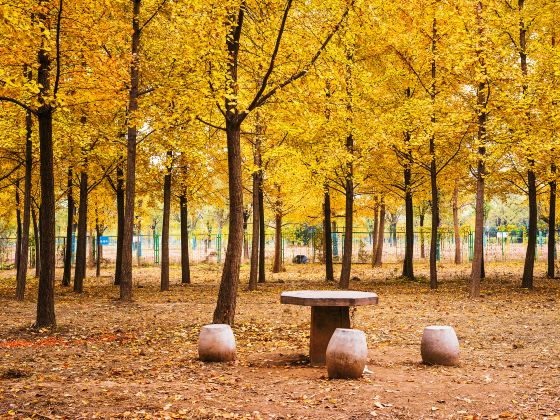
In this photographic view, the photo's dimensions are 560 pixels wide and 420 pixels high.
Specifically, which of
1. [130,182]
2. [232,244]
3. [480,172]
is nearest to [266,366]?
[232,244]

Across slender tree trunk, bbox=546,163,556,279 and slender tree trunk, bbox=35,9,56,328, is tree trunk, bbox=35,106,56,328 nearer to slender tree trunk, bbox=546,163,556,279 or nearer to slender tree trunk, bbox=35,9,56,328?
slender tree trunk, bbox=35,9,56,328

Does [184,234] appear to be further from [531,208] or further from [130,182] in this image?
[531,208]

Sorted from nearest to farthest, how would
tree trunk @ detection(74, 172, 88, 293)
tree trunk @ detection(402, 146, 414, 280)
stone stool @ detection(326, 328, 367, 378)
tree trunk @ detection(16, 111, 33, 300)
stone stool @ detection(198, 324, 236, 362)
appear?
stone stool @ detection(326, 328, 367, 378) < stone stool @ detection(198, 324, 236, 362) < tree trunk @ detection(16, 111, 33, 300) < tree trunk @ detection(74, 172, 88, 293) < tree trunk @ detection(402, 146, 414, 280)

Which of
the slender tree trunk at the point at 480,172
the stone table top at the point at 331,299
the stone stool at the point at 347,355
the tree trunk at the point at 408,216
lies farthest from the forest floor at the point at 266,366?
the tree trunk at the point at 408,216

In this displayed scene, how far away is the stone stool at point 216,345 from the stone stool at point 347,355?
171 cm

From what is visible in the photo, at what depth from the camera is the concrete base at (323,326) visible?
880 cm

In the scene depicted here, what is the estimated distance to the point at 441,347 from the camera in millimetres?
8453

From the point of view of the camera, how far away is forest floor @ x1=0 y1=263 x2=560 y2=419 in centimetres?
612

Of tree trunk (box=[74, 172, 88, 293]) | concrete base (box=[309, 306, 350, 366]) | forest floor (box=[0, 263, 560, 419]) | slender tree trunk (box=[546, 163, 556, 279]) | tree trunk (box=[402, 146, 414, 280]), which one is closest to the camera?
forest floor (box=[0, 263, 560, 419])

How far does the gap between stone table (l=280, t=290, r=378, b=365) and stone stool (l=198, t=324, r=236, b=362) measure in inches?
36.6

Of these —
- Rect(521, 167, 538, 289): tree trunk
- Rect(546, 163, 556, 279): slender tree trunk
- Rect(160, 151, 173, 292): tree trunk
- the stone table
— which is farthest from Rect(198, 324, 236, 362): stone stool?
Rect(546, 163, 556, 279): slender tree trunk

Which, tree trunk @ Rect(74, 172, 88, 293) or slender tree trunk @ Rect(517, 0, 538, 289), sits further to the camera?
tree trunk @ Rect(74, 172, 88, 293)

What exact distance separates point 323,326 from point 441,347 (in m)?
1.61

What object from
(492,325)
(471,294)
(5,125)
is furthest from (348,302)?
(5,125)
